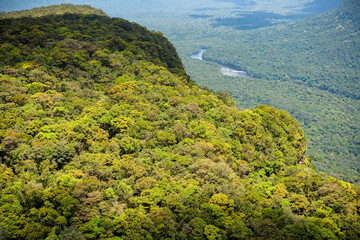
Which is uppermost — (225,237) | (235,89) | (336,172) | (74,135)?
(74,135)

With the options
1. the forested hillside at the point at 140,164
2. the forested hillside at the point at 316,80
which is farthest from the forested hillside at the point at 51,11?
the forested hillside at the point at 316,80

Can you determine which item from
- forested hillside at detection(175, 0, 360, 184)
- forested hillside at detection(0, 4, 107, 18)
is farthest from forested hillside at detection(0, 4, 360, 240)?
forested hillside at detection(175, 0, 360, 184)

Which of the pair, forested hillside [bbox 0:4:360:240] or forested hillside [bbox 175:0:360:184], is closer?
forested hillside [bbox 0:4:360:240]

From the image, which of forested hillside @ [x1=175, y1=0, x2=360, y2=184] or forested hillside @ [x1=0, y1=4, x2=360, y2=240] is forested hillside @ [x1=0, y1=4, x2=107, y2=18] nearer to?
forested hillside @ [x1=0, y1=4, x2=360, y2=240]

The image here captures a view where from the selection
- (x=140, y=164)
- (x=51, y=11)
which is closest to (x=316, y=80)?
(x=51, y=11)

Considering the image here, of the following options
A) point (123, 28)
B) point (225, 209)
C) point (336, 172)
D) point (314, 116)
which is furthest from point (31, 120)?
point (314, 116)

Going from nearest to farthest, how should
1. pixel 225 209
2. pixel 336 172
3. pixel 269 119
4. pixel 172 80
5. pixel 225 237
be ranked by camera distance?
pixel 225 237
pixel 225 209
pixel 269 119
pixel 172 80
pixel 336 172

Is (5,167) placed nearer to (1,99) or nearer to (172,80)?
(1,99)

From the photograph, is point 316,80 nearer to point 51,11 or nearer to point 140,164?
point 51,11
